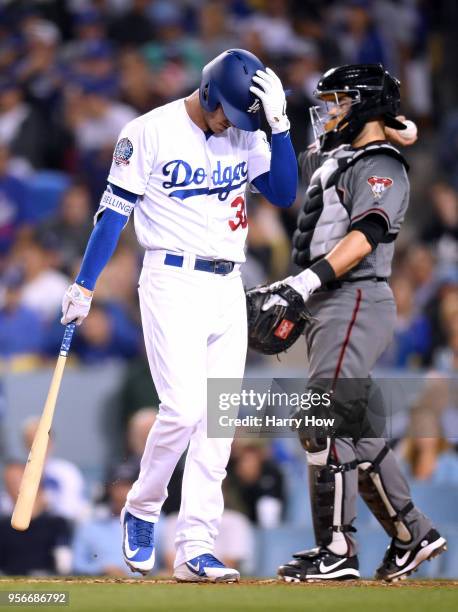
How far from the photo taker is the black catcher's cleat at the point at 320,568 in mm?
5270

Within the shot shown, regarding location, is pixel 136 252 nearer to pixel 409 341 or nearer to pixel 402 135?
pixel 409 341

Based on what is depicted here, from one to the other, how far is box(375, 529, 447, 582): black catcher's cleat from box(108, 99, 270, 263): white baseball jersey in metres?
1.39

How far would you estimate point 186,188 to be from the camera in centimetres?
510

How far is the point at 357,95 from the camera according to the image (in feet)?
18.2

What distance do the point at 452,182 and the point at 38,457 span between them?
6.05 m

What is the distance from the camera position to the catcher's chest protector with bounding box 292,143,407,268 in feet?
18.0

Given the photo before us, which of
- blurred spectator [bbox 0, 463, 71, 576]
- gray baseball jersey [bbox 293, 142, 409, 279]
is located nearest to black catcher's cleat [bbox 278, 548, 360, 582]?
gray baseball jersey [bbox 293, 142, 409, 279]

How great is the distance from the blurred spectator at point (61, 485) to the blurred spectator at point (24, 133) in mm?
3465

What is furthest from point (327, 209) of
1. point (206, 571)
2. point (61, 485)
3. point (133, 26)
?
point (133, 26)

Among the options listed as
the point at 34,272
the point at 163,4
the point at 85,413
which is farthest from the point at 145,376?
the point at 163,4

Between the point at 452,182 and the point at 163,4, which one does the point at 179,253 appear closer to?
the point at 452,182

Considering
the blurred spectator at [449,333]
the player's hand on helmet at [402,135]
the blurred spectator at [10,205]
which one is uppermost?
the blurred spectator at [10,205]

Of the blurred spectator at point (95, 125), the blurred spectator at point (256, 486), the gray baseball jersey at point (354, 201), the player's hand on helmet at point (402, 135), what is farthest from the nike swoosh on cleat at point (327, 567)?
the blurred spectator at point (95, 125)

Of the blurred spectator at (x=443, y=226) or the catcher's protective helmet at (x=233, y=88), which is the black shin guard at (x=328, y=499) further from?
the blurred spectator at (x=443, y=226)
